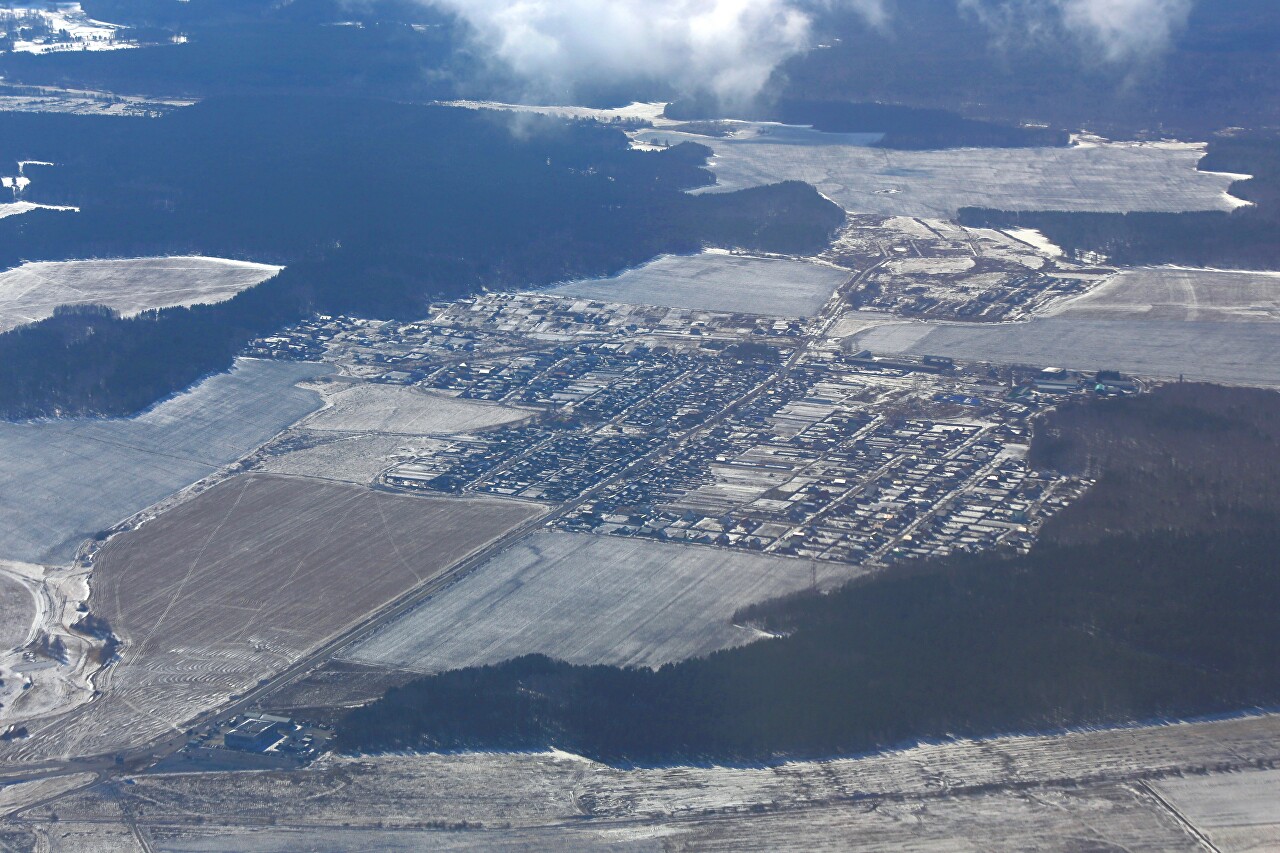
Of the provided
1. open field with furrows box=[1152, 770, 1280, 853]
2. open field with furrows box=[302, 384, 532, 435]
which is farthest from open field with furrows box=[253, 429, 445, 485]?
open field with furrows box=[1152, 770, 1280, 853]

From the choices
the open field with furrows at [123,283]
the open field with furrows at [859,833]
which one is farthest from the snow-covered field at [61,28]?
the open field with furrows at [859,833]

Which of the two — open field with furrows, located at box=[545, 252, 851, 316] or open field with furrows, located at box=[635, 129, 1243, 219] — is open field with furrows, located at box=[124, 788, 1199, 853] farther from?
open field with furrows, located at box=[635, 129, 1243, 219]

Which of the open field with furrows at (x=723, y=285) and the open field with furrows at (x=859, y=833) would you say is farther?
the open field with furrows at (x=723, y=285)

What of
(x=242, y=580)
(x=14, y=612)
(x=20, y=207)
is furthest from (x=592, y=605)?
(x=20, y=207)

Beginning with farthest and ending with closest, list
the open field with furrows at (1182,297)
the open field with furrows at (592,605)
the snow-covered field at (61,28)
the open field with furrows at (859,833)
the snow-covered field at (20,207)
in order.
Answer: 1. the snow-covered field at (61,28)
2. the snow-covered field at (20,207)
3. the open field with furrows at (1182,297)
4. the open field with furrows at (592,605)
5. the open field with furrows at (859,833)

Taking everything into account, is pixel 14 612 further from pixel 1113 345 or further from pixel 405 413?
pixel 1113 345

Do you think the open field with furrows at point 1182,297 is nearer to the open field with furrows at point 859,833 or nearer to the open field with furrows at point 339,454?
the open field with furrows at point 339,454
